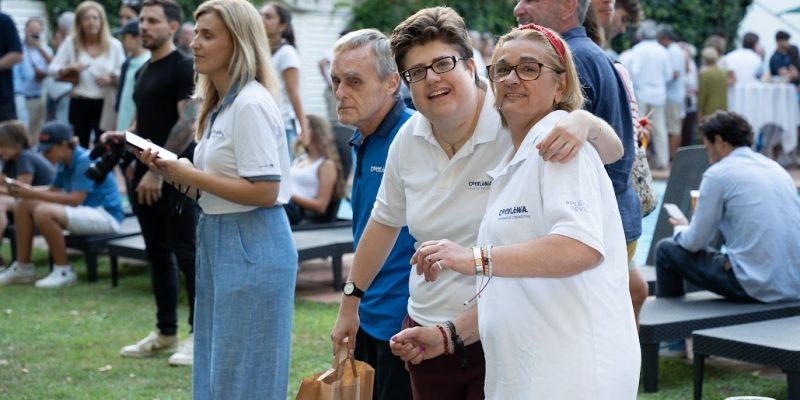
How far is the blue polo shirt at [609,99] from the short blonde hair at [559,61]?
89 cm

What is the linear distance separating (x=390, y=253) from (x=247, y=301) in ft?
2.61

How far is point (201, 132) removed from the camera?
4.71 metres

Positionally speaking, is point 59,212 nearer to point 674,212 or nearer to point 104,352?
point 104,352

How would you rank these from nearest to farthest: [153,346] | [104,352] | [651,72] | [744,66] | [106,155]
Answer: [106,155], [153,346], [104,352], [651,72], [744,66]

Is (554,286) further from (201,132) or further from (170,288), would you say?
(170,288)

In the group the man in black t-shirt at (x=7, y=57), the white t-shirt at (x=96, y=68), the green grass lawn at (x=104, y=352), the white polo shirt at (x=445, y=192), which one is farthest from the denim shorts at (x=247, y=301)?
the white t-shirt at (x=96, y=68)

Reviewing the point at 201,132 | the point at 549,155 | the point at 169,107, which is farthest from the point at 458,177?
the point at 169,107

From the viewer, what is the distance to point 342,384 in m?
3.49

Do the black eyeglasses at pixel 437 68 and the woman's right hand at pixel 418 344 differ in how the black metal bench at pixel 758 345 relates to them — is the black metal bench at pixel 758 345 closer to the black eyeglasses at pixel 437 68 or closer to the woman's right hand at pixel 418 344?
the woman's right hand at pixel 418 344

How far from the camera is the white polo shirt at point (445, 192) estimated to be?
3.33 m

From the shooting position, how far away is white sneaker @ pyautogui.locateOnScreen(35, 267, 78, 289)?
970 centimetres

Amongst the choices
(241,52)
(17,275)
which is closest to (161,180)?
(241,52)

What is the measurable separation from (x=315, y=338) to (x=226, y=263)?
3.02 m

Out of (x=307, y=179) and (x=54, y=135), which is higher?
(x=54, y=135)
